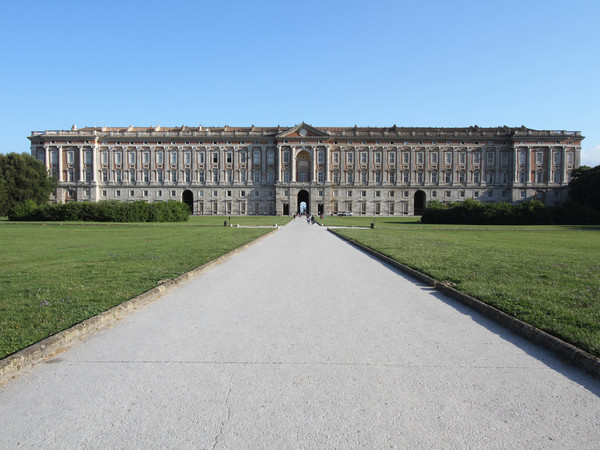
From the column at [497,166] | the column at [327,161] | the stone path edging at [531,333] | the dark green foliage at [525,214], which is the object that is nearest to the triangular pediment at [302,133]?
the column at [327,161]

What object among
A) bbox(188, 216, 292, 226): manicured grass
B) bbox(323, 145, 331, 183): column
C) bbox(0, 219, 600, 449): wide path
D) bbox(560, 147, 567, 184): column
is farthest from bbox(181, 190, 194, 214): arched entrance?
bbox(0, 219, 600, 449): wide path

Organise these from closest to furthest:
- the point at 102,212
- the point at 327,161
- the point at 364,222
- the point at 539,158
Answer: the point at 102,212 → the point at 364,222 → the point at 539,158 → the point at 327,161

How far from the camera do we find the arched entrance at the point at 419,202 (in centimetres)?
8823

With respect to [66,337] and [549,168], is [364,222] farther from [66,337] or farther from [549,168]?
[549,168]

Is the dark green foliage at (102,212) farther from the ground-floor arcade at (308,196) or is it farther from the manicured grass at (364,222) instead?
the ground-floor arcade at (308,196)

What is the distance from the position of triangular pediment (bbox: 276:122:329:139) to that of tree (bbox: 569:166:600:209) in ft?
152

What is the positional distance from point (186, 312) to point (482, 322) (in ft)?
15.3

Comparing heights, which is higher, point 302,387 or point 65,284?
point 65,284

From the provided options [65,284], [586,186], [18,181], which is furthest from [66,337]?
[586,186]

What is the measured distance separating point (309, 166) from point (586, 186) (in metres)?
49.2

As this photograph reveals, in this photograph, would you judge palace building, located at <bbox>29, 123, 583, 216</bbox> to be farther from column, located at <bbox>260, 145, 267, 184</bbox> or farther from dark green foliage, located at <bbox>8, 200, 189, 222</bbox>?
dark green foliage, located at <bbox>8, 200, 189, 222</bbox>

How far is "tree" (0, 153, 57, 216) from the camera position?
56.1 m

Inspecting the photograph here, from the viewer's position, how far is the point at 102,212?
46.9 metres

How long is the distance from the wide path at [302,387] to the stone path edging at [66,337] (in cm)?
16
